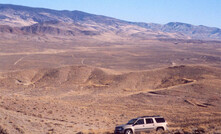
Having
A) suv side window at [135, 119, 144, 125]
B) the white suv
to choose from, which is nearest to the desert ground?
the white suv

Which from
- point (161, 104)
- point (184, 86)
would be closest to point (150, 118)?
point (161, 104)

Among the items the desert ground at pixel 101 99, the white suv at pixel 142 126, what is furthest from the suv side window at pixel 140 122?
the desert ground at pixel 101 99

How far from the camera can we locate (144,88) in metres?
37.1

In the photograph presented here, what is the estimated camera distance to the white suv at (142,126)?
40.2 feet

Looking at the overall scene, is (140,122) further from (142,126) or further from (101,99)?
(101,99)

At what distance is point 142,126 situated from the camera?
12.4 meters

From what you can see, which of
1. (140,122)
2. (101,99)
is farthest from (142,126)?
(101,99)

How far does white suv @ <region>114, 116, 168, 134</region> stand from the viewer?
→ 40.2 ft

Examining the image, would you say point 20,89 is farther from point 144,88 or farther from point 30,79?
point 144,88

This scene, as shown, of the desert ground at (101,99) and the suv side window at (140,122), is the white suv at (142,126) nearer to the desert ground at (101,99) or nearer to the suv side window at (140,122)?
the suv side window at (140,122)

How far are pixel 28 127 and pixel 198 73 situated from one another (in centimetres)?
3327

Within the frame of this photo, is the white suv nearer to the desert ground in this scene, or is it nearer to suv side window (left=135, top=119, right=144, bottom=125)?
suv side window (left=135, top=119, right=144, bottom=125)

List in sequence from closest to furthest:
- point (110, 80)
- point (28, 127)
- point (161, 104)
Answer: point (28, 127)
point (161, 104)
point (110, 80)

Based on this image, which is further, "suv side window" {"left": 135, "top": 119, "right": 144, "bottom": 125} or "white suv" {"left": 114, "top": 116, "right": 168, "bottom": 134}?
"suv side window" {"left": 135, "top": 119, "right": 144, "bottom": 125}
